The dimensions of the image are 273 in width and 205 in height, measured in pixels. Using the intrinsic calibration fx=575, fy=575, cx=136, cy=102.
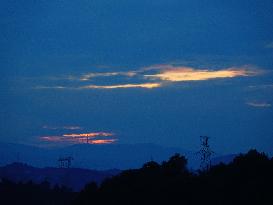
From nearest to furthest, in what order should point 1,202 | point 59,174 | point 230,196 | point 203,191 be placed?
1. point 230,196
2. point 203,191
3. point 1,202
4. point 59,174

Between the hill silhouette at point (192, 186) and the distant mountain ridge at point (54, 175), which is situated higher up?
the distant mountain ridge at point (54, 175)

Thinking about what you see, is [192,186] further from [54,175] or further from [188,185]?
[54,175]

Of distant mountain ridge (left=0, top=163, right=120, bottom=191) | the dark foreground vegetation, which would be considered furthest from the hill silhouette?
distant mountain ridge (left=0, top=163, right=120, bottom=191)

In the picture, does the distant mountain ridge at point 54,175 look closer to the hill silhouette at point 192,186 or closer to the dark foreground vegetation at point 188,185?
the dark foreground vegetation at point 188,185

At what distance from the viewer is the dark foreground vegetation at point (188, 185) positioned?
27.7m

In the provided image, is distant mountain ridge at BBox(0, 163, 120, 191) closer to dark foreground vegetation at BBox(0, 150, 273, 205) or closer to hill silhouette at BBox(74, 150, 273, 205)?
dark foreground vegetation at BBox(0, 150, 273, 205)

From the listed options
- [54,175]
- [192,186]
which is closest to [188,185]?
[192,186]

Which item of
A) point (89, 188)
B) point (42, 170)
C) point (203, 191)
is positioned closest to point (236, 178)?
point (203, 191)

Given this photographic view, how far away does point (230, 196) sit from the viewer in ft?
92.7

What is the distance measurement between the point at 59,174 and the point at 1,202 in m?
69.1

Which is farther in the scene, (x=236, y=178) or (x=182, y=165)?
(x=182, y=165)

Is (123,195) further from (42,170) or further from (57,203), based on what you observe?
(42,170)

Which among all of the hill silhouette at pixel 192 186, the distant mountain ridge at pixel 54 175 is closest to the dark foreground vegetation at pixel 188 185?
the hill silhouette at pixel 192 186

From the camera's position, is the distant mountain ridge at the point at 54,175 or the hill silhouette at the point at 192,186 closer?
the hill silhouette at the point at 192,186
